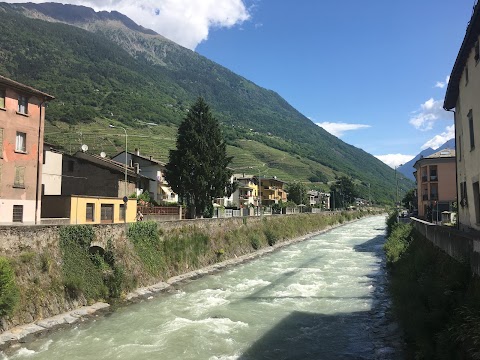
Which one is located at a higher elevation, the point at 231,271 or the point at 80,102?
the point at 80,102

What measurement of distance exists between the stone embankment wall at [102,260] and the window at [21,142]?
1165cm

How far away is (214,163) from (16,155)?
2231 centimetres

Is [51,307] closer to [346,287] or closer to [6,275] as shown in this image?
[6,275]

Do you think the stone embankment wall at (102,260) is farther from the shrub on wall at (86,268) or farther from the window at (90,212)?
the window at (90,212)

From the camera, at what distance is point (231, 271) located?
34.8 meters

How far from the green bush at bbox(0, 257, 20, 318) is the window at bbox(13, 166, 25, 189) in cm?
1551

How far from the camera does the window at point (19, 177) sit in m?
31.2

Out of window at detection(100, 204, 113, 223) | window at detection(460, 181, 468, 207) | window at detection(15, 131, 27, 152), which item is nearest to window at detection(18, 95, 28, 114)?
window at detection(15, 131, 27, 152)

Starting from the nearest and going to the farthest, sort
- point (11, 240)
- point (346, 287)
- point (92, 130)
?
point (11, 240)
point (346, 287)
point (92, 130)

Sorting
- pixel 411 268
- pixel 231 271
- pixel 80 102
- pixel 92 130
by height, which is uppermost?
pixel 80 102

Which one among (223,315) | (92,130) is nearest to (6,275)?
(223,315)

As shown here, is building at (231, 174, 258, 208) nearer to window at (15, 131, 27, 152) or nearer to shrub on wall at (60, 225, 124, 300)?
window at (15, 131, 27, 152)

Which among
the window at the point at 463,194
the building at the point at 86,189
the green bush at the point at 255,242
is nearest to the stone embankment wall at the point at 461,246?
the window at the point at 463,194

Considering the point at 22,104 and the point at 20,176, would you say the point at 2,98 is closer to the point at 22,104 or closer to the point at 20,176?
the point at 22,104
